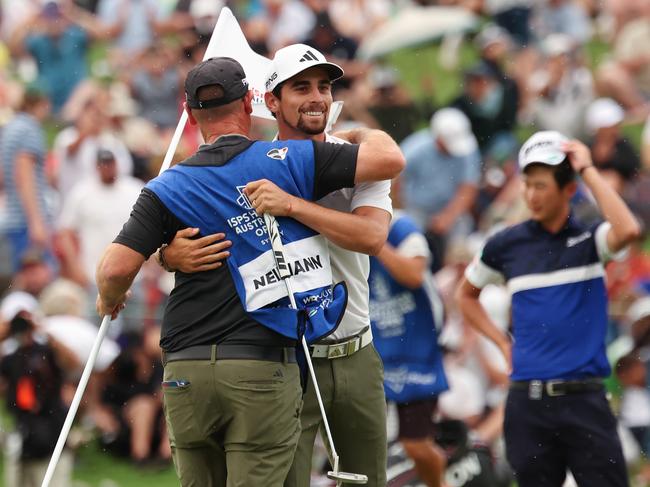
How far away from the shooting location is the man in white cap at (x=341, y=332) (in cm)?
653

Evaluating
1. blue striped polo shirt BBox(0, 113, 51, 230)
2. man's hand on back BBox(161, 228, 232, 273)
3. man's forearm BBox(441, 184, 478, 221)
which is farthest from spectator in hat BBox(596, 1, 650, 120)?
man's hand on back BBox(161, 228, 232, 273)

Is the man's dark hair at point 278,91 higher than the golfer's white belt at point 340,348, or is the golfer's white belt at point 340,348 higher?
the man's dark hair at point 278,91

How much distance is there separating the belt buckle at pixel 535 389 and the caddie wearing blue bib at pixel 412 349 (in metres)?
1.63

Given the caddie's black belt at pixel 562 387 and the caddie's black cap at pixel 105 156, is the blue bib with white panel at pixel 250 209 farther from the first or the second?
the caddie's black cap at pixel 105 156

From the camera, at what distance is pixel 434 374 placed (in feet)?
32.5

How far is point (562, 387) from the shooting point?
26.2ft

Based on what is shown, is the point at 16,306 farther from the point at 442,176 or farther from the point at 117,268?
the point at 117,268

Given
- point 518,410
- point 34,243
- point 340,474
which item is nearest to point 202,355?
point 340,474

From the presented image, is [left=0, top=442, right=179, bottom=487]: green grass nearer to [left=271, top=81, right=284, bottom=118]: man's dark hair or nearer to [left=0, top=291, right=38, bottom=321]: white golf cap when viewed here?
[left=0, top=291, right=38, bottom=321]: white golf cap

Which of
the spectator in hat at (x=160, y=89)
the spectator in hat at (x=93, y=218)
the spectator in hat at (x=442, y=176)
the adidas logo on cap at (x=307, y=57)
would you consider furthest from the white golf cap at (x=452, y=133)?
the adidas logo on cap at (x=307, y=57)

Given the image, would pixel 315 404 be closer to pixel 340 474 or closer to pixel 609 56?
pixel 340 474

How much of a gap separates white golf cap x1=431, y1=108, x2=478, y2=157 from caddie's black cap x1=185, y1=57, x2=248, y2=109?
8762 millimetres

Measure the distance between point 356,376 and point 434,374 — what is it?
10.5 feet

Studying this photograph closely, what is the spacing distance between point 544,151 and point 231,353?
9.59 feet
